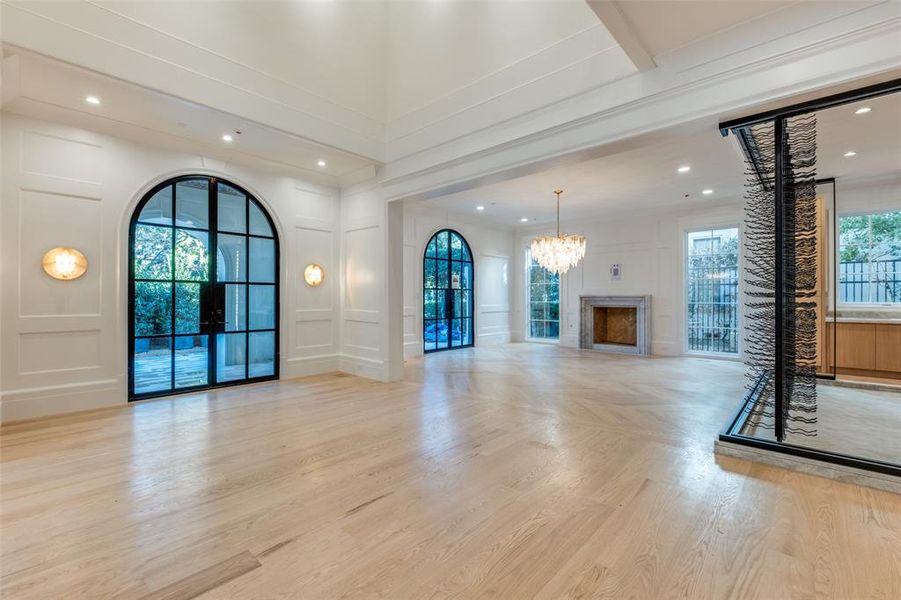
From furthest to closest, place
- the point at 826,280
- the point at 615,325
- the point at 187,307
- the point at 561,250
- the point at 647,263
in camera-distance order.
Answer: the point at 615,325, the point at 647,263, the point at 561,250, the point at 826,280, the point at 187,307

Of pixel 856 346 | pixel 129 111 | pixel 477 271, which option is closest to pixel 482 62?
pixel 129 111

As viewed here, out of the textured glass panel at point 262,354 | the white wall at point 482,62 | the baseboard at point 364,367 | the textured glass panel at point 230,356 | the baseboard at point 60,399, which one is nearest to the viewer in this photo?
the white wall at point 482,62

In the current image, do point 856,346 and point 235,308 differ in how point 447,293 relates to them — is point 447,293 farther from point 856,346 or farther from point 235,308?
point 856,346

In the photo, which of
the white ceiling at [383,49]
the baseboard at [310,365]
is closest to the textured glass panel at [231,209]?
the white ceiling at [383,49]

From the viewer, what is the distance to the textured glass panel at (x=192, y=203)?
212 inches

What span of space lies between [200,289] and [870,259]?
1036 centimetres

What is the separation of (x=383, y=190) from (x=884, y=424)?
632cm

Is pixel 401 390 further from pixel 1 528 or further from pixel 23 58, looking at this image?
pixel 23 58

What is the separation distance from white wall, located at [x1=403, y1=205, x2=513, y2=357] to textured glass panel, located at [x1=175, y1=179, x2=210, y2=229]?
12.8ft

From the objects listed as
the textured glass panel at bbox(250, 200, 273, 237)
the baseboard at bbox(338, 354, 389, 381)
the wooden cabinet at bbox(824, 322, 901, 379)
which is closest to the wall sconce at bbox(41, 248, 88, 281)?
the textured glass panel at bbox(250, 200, 273, 237)

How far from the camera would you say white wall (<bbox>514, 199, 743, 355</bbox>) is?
865 cm

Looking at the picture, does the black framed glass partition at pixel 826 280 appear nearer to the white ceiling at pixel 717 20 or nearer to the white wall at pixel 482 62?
the white ceiling at pixel 717 20

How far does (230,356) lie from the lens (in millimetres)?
5809

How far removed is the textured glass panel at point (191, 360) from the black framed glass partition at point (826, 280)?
6.06 m
